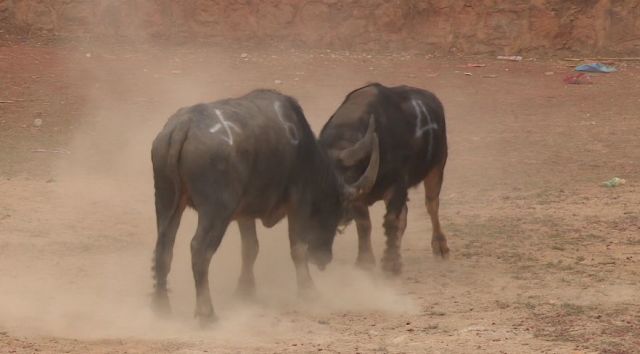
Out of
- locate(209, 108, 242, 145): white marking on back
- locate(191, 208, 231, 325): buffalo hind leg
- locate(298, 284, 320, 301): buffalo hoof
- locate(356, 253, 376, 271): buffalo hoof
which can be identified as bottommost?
locate(356, 253, 376, 271): buffalo hoof

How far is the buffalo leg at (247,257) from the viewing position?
32.8 ft

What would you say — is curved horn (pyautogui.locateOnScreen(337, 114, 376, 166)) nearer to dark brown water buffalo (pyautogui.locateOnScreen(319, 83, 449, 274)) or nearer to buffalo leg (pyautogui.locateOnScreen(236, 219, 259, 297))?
dark brown water buffalo (pyautogui.locateOnScreen(319, 83, 449, 274))

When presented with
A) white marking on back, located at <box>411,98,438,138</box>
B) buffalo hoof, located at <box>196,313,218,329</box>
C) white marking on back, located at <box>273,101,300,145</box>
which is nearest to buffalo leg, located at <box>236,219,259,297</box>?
white marking on back, located at <box>273,101,300,145</box>

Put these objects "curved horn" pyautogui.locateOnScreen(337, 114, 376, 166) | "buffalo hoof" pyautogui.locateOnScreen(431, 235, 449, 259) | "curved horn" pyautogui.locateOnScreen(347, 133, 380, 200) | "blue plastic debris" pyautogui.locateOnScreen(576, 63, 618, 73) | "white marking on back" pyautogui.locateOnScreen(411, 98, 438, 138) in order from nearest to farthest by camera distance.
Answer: "curved horn" pyautogui.locateOnScreen(347, 133, 380, 200)
"curved horn" pyautogui.locateOnScreen(337, 114, 376, 166)
"white marking on back" pyautogui.locateOnScreen(411, 98, 438, 138)
"buffalo hoof" pyautogui.locateOnScreen(431, 235, 449, 259)
"blue plastic debris" pyautogui.locateOnScreen(576, 63, 618, 73)

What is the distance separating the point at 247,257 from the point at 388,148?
5.57 feet

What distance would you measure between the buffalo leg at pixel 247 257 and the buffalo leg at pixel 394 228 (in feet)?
4.32

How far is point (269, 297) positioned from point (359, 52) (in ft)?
41.0

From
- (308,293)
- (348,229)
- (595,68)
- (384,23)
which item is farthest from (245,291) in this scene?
(384,23)

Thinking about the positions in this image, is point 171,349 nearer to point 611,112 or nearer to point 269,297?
point 269,297

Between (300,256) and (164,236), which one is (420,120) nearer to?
(300,256)

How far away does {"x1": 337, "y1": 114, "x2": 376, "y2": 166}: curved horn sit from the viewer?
10375 mm

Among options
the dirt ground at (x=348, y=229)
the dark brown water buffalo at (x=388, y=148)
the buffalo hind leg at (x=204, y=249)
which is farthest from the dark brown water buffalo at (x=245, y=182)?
the dirt ground at (x=348, y=229)

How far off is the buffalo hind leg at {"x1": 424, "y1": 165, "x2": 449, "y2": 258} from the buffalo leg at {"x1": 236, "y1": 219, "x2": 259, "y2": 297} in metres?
2.13

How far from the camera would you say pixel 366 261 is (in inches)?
431
